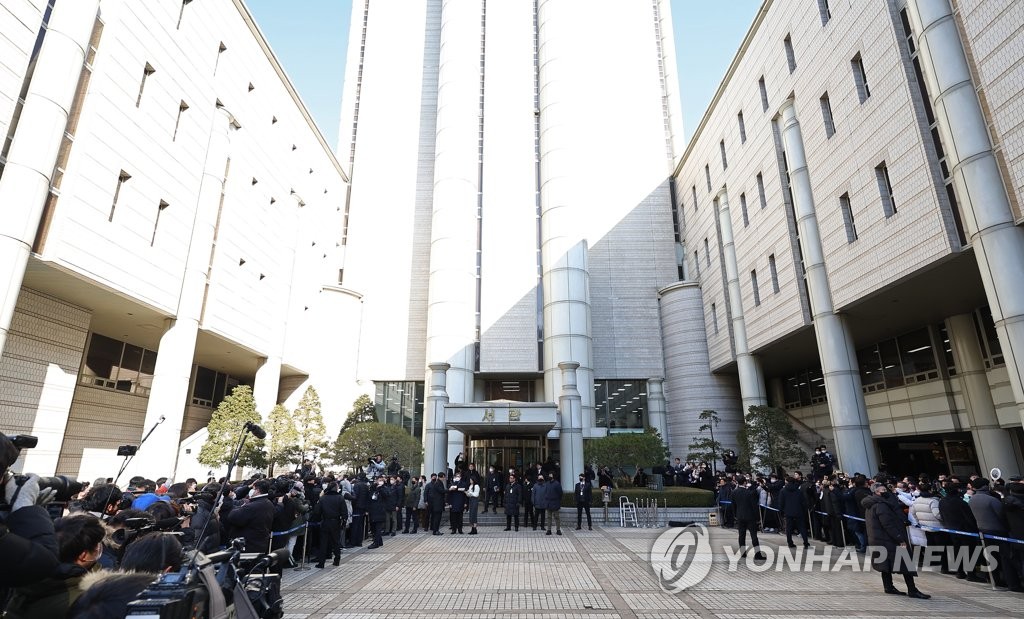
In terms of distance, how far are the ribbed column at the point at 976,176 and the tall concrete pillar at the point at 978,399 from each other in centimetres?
747

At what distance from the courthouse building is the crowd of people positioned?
17.0ft

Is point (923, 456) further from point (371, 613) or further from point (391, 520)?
point (371, 613)

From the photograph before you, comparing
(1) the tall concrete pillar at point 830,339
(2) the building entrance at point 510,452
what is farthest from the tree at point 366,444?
(1) the tall concrete pillar at point 830,339

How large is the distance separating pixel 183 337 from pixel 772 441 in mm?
26091

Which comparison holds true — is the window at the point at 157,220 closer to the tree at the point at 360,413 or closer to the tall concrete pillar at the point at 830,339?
the tree at the point at 360,413

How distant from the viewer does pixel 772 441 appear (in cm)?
2305

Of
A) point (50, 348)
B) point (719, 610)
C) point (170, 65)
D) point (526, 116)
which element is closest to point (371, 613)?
point (719, 610)

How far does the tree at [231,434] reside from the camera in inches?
870

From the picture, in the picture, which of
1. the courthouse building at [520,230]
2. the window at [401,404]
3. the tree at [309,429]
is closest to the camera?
the courthouse building at [520,230]

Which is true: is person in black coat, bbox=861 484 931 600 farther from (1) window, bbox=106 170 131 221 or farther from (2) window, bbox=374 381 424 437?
(2) window, bbox=374 381 424 437

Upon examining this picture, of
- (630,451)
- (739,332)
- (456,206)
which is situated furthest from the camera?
(456,206)

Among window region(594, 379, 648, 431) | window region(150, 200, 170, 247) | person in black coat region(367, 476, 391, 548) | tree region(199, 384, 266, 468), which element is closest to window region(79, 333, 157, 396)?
tree region(199, 384, 266, 468)

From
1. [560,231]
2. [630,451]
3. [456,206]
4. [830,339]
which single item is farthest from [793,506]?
[456,206]

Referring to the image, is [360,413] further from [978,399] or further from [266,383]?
[978,399]
